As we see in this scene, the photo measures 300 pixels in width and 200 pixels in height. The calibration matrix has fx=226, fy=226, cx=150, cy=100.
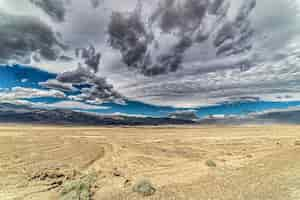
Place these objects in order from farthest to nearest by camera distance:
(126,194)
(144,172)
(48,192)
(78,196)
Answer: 1. (144,172)
2. (48,192)
3. (126,194)
4. (78,196)

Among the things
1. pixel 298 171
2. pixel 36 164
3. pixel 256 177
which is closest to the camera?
pixel 256 177

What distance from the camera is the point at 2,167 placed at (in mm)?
14453

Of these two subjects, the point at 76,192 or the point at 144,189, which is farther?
the point at 144,189

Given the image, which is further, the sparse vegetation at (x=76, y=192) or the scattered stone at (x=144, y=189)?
the scattered stone at (x=144, y=189)

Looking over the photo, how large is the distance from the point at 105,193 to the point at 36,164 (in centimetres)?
908

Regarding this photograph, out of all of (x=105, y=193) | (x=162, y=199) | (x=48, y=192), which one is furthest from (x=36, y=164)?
(x=162, y=199)

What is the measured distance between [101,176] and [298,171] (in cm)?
1073

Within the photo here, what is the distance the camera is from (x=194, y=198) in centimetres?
815

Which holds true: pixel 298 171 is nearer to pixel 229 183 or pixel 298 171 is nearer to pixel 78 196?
pixel 229 183

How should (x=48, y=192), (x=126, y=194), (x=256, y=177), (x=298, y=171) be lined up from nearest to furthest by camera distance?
(x=126, y=194), (x=48, y=192), (x=256, y=177), (x=298, y=171)

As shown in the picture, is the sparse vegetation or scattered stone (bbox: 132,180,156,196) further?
scattered stone (bbox: 132,180,156,196)

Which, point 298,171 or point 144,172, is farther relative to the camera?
point 144,172

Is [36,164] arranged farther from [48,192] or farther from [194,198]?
[194,198]

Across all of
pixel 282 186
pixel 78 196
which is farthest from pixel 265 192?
pixel 78 196
